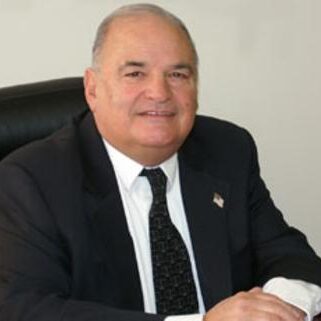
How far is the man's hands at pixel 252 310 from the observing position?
1432 mm

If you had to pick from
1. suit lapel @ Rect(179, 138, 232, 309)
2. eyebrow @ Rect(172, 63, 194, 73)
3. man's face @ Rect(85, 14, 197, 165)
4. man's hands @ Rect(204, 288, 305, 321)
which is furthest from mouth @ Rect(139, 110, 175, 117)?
man's hands @ Rect(204, 288, 305, 321)

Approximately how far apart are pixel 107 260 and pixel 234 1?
125 centimetres

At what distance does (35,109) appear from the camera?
180 cm

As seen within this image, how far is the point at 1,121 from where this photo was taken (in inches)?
69.3

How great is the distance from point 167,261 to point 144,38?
57 centimetres

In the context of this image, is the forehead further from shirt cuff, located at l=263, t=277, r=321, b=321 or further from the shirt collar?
shirt cuff, located at l=263, t=277, r=321, b=321

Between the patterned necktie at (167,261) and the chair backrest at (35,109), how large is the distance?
11.6 inches

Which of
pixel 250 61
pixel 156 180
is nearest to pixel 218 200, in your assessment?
pixel 156 180

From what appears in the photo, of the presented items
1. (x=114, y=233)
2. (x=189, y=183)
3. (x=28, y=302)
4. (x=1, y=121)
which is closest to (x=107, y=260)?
(x=114, y=233)

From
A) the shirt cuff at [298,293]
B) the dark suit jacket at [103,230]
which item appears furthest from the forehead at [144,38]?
the shirt cuff at [298,293]

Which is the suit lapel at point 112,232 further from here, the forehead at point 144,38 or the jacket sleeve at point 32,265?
the forehead at point 144,38

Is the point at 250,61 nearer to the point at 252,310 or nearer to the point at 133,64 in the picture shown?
the point at 133,64

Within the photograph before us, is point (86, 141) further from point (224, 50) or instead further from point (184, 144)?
point (224, 50)

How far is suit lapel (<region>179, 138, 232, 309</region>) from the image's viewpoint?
1756 mm
